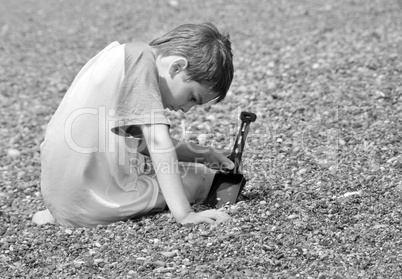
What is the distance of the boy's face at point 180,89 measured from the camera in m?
3.72

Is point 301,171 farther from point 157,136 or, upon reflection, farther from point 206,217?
point 157,136

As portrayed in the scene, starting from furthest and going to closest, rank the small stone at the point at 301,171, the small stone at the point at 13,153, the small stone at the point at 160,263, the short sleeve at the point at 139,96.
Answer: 1. the small stone at the point at 13,153
2. the small stone at the point at 301,171
3. the short sleeve at the point at 139,96
4. the small stone at the point at 160,263

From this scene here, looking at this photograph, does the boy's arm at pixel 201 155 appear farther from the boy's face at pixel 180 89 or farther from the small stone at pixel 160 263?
the small stone at pixel 160 263

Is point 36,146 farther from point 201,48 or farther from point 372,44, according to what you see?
point 372,44

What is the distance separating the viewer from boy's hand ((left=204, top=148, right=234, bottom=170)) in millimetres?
4109

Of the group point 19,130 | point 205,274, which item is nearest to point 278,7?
point 19,130

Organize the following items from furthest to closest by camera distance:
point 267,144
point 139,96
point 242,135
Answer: point 267,144 < point 242,135 < point 139,96

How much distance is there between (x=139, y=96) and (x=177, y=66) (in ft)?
0.91

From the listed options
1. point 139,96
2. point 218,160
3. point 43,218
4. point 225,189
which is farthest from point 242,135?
point 43,218

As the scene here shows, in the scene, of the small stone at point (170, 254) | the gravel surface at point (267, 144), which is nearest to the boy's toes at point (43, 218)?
the gravel surface at point (267, 144)

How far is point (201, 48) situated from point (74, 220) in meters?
1.20

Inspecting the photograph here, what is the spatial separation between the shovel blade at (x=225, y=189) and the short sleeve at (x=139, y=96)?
671 millimetres

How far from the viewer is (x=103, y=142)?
382 cm

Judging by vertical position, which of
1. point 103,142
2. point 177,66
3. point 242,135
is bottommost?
point 242,135
